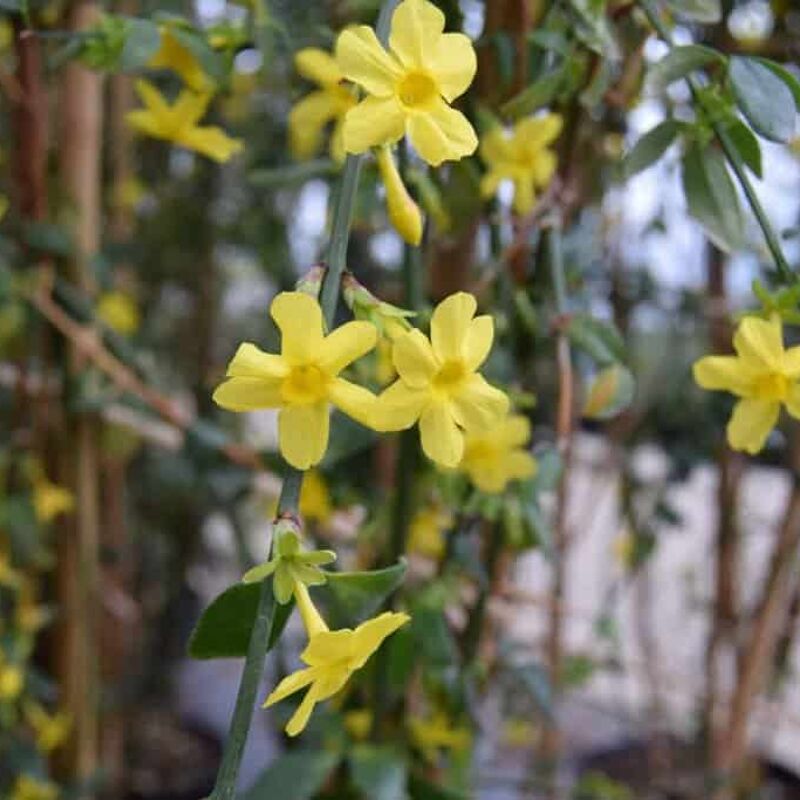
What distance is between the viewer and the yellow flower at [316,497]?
688 millimetres

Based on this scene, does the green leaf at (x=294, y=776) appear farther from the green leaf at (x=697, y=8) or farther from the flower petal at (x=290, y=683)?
the green leaf at (x=697, y=8)

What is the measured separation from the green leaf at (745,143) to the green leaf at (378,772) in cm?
34

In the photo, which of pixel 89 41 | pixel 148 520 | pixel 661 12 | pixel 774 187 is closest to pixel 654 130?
pixel 661 12

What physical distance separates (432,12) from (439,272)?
0.37 m

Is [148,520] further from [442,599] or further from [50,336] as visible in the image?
[442,599]

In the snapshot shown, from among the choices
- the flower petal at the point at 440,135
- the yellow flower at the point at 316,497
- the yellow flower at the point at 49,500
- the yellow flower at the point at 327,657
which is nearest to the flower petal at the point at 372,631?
the yellow flower at the point at 327,657

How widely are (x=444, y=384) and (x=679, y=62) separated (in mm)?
157

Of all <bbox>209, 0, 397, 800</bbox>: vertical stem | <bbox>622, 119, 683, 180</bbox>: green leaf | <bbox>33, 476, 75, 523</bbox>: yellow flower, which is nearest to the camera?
<bbox>209, 0, 397, 800</bbox>: vertical stem

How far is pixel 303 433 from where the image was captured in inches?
12.3

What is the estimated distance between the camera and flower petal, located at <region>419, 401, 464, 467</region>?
0.33 meters

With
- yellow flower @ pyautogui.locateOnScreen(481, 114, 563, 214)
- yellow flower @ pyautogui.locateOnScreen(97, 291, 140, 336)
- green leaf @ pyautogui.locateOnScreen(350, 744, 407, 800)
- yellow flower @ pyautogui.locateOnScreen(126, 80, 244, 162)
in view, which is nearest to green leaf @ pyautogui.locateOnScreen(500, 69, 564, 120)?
yellow flower @ pyautogui.locateOnScreen(481, 114, 563, 214)

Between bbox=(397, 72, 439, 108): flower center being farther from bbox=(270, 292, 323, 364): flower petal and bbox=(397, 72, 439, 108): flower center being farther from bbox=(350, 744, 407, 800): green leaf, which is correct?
bbox=(350, 744, 407, 800): green leaf

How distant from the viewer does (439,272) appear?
695 mm

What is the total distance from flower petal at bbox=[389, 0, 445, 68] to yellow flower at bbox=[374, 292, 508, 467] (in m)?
0.07
